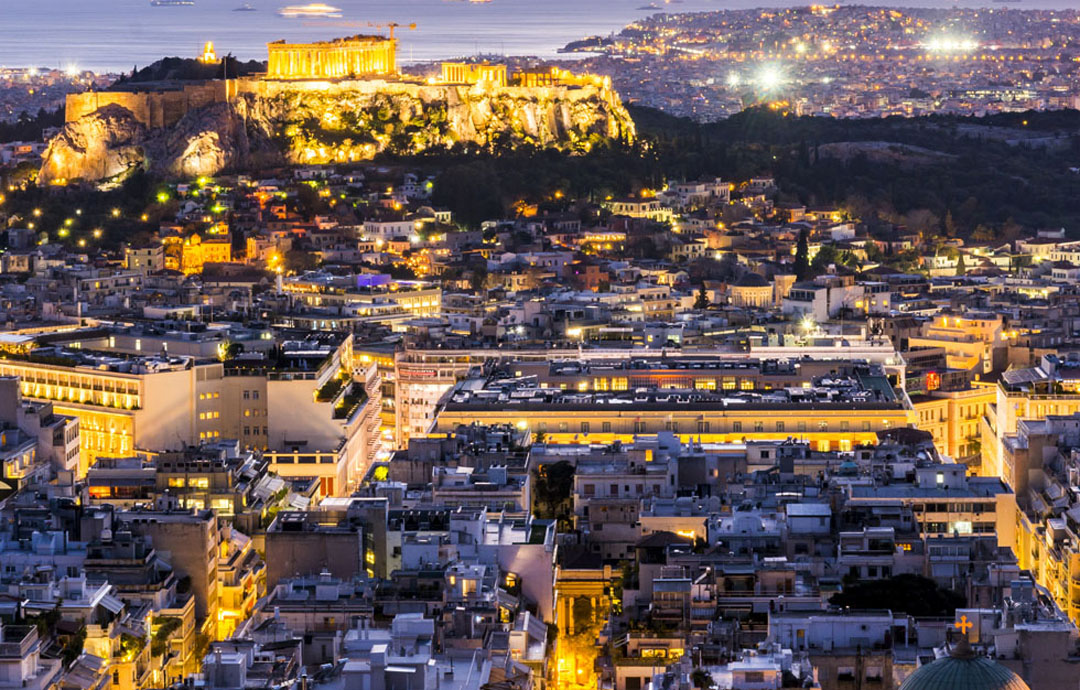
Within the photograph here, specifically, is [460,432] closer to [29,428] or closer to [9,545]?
[29,428]

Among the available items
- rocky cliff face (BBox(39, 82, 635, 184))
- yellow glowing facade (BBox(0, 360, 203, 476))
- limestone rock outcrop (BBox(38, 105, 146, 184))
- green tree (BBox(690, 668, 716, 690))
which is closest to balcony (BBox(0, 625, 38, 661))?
green tree (BBox(690, 668, 716, 690))

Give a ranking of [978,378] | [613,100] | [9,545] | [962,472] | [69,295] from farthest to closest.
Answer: [613,100], [69,295], [978,378], [962,472], [9,545]

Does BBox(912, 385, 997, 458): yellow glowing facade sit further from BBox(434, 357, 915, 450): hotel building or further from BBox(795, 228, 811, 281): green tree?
BBox(795, 228, 811, 281): green tree

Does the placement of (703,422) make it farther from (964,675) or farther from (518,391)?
(964,675)

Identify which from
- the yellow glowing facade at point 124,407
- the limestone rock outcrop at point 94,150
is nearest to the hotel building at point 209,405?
the yellow glowing facade at point 124,407

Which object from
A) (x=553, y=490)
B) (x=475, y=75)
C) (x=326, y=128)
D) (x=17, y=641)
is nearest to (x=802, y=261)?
(x=553, y=490)

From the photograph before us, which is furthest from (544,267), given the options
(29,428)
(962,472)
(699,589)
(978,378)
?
(699,589)

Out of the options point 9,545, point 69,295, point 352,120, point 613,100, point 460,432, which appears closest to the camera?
point 9,545

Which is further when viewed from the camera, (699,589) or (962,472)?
(962,472)
